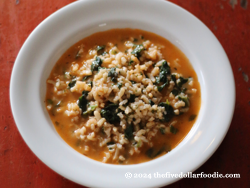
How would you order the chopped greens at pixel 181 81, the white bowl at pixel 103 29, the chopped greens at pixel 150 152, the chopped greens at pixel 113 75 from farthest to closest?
1. the chopped greens at pixel 181 81
2. the chopped greens at pixel 113 75
3. the chopped greens at pixel 150 152
4. the white bowl at pixel 103 29

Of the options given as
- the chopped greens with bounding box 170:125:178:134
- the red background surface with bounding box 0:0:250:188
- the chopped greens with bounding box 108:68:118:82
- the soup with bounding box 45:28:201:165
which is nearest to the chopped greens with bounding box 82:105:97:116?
the soup with bounding box 45:28:201:165

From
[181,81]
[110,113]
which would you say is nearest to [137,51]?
[181,81]

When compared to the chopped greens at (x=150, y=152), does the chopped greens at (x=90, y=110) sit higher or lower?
higher

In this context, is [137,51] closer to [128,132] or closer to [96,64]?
[96,64]

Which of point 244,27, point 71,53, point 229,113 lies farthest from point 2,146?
point 244,27

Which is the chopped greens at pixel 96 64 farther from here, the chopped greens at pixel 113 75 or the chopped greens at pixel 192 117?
the chopped greens at pixel 192 117

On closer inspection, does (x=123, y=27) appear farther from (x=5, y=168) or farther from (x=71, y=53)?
(x=5, y=168)

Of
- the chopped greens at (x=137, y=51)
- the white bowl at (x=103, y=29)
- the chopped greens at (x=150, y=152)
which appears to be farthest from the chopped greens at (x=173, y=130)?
the chopped greens at (x=137, y=51)
